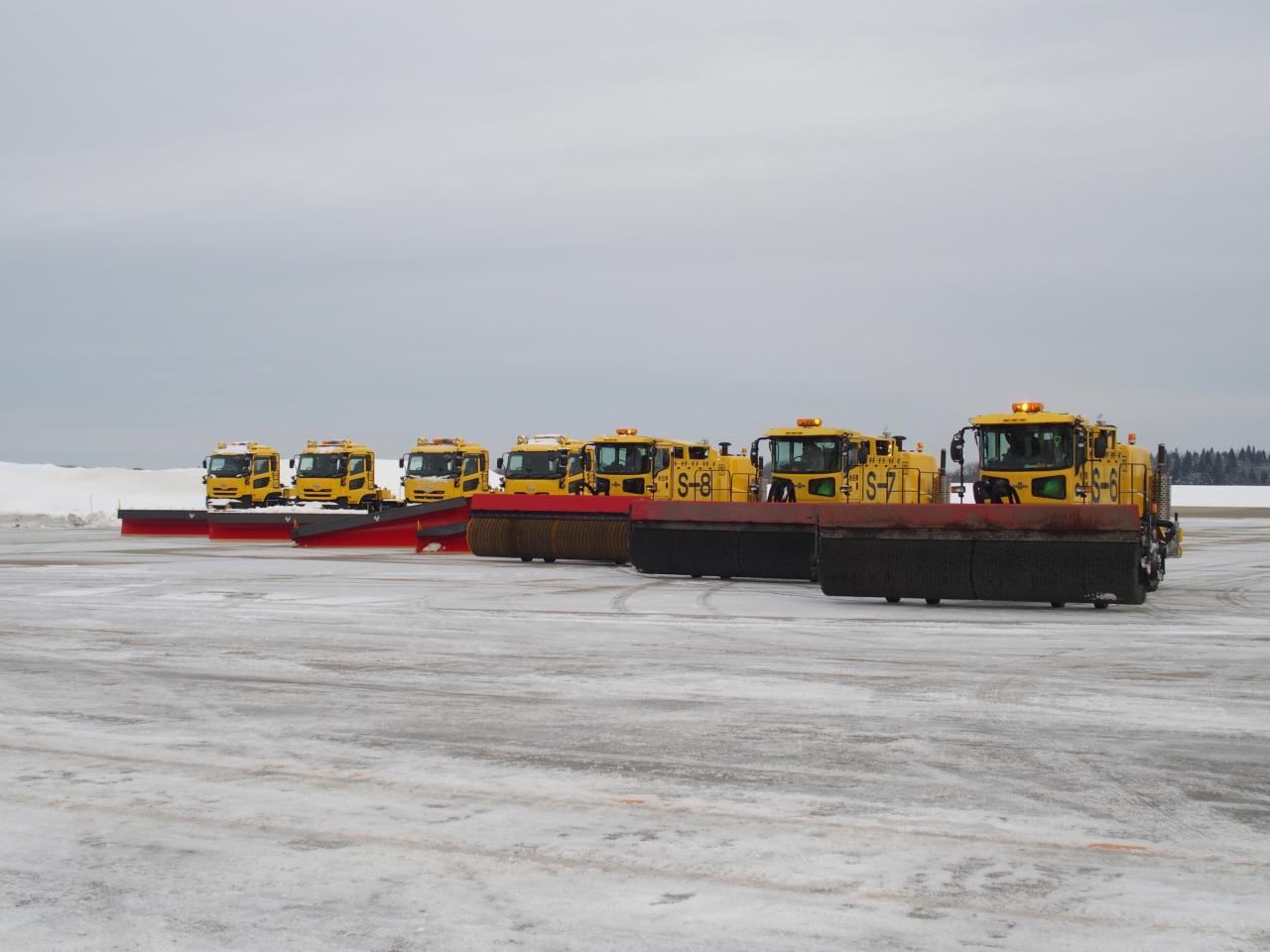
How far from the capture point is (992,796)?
22.2 ft

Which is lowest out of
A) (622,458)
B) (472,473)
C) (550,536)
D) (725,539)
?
(550,536)

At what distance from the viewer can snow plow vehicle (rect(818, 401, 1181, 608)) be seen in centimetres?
1731

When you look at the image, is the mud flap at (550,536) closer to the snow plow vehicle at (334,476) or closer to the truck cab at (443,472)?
the truck cab at (443,472)

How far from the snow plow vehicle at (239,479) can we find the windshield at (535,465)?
14078 millimetres

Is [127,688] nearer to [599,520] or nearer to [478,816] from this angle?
[478,816]

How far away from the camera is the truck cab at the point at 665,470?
27.8 meters

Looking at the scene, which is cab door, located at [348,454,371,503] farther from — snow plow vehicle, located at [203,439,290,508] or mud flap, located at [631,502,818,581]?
mud flap, located at [631,502,818,581]

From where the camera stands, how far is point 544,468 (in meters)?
35.6

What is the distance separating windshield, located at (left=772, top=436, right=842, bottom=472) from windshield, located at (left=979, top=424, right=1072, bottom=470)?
4.63 meters

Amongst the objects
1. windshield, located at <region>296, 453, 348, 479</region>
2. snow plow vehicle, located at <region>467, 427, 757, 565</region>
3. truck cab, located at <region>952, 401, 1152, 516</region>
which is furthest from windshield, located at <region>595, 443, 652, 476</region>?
windshield, located at <region>296, 453, 348, 479</region>

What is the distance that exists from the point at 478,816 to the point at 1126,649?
28.0ft

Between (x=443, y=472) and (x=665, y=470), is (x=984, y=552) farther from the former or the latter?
(x=443, y=472)

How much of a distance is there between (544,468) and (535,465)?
23cm

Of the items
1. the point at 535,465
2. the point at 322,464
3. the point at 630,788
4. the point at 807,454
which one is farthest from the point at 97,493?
the point at 630,788
